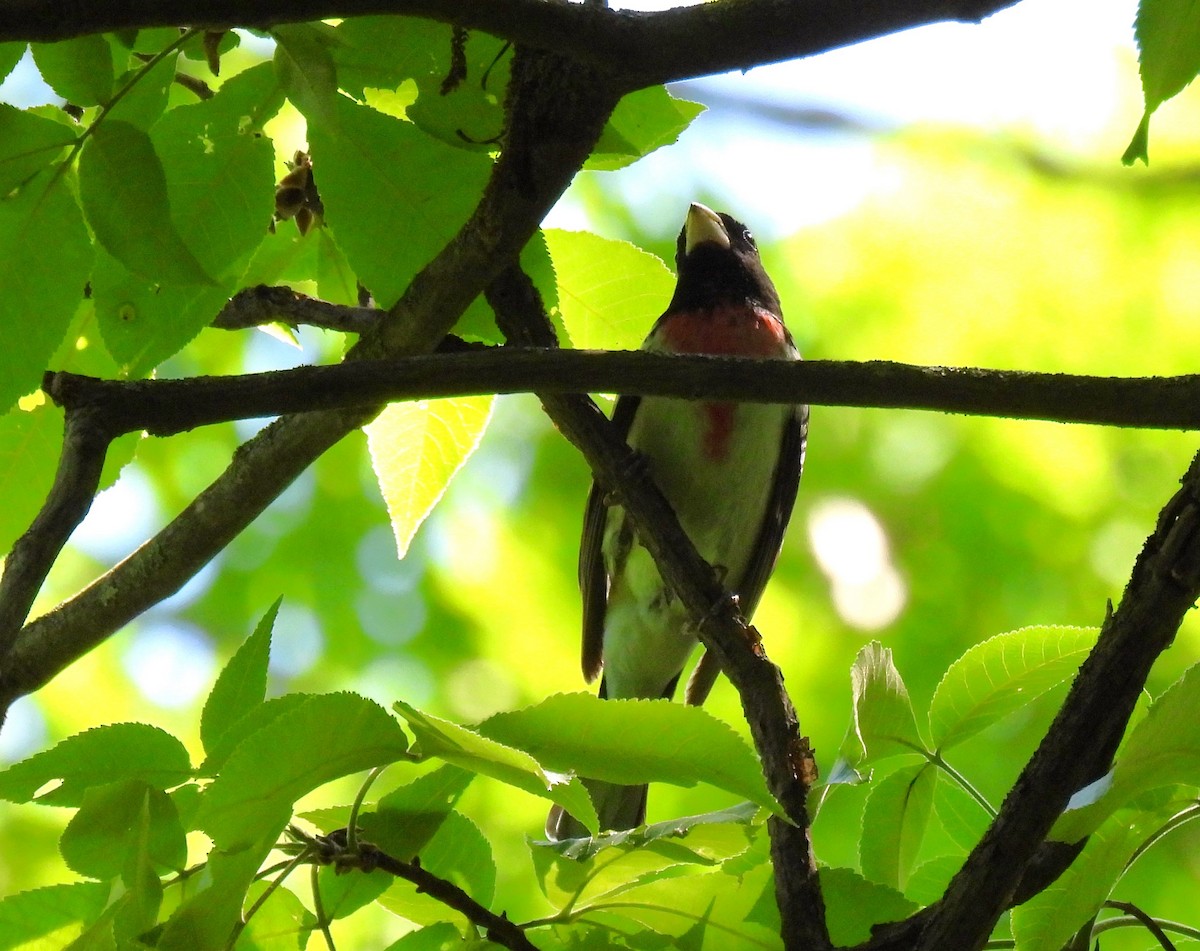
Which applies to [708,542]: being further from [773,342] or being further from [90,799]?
[90,799]

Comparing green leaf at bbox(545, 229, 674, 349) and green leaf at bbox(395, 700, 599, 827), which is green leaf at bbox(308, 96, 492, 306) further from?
green leaf at bbox(395, 700, 599, 827)

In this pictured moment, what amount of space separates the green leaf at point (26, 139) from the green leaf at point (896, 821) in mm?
1385

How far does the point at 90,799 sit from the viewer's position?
1.43m

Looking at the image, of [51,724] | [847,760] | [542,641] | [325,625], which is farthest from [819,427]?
[847,760]

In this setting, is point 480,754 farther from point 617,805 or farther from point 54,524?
point 617,805

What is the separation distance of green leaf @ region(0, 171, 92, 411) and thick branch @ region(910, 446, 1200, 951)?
1299 mm

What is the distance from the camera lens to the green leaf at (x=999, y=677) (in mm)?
1746

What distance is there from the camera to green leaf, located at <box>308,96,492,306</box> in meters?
1.78

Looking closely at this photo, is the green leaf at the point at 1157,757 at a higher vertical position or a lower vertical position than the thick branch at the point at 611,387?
lower

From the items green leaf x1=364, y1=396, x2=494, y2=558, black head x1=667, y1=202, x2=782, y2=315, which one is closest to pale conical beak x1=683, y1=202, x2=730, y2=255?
black head x1=667, y1=202, x2=782, y2=315

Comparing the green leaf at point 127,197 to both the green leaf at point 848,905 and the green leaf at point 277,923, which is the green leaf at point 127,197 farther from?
the green leaf at point 848,905

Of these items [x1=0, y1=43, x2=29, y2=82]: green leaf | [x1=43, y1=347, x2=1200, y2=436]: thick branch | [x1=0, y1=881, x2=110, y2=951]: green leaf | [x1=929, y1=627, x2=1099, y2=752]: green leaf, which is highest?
[x1=0, y1=43, x2=29, y2=82]: green leaf

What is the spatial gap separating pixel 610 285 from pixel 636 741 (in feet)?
3.99

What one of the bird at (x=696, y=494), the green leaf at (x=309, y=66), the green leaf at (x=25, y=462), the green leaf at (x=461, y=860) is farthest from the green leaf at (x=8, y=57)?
the bird at (x=696, y=494)
